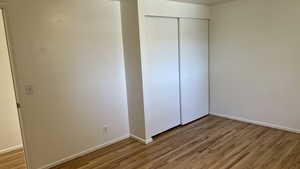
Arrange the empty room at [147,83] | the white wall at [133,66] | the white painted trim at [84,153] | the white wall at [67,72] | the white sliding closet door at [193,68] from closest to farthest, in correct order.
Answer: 1. the white wall at [67,72]
2. the empty room at [147,83]
3. the white painted trim at [84,153]
4. the white wall at [133,66]
5. the white sliding closet door at [193,68]

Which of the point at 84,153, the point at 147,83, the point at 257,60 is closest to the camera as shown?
the point at 84,153

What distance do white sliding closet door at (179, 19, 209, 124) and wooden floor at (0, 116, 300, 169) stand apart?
616mm

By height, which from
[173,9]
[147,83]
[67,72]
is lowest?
[147,83]

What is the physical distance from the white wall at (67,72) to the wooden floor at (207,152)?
1.26 feet

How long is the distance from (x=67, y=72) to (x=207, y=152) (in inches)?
91.3

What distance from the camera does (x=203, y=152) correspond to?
303 cm

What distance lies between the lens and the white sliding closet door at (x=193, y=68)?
387 centimetres

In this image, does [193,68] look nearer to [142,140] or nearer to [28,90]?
[142,140]

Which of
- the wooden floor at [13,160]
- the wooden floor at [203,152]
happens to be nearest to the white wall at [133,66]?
the wooden floor at [203,152]

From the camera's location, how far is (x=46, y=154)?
2.78m

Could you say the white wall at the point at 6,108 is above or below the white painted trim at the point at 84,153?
above

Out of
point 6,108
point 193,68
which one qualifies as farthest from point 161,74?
point 6,108

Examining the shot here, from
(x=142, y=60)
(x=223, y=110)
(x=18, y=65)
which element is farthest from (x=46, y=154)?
(x=223, y=110)

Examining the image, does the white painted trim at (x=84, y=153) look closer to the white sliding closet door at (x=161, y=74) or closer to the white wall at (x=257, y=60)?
the white sliding closet door at (x=161, y=74)
